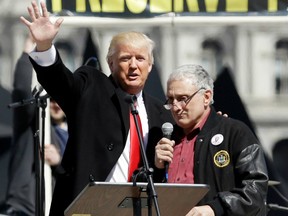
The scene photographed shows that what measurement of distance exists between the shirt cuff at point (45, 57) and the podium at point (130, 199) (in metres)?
0.78

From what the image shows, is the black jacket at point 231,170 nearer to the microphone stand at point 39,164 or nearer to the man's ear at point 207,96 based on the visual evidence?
the man's ear at point 207,96

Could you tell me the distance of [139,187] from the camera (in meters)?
6.21

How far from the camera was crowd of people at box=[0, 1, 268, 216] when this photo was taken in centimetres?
650

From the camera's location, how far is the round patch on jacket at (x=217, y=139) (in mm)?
6580

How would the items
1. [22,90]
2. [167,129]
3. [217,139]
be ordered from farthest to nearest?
1. [22,90]
2. [217,139]
3. [167,129]

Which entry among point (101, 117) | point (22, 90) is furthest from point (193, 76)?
point (22, 90)

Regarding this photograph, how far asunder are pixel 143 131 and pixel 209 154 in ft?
1.53

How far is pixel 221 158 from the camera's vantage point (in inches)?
→ 257

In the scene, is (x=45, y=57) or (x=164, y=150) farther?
(x=45, y=57)

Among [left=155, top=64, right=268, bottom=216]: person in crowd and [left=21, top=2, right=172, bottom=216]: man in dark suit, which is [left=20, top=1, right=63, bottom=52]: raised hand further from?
[left=155, top=64, right=268, bottom=216]: person in crowd

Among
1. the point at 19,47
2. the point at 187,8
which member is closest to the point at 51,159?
the point at 187,8

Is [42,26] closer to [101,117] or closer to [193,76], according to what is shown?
[101,117]

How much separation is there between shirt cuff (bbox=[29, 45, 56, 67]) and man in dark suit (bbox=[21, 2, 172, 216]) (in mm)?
95

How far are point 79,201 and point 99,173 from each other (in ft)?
1.93
